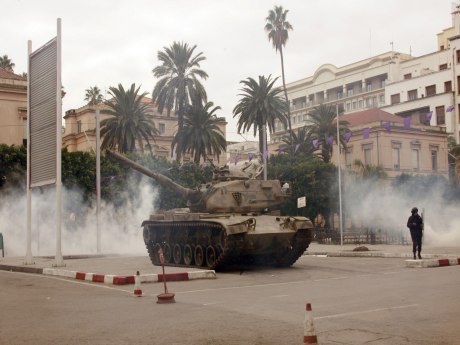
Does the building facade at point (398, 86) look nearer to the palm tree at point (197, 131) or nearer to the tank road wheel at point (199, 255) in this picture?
the palm tree at point (197, 131)

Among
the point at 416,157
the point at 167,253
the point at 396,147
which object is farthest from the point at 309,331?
the point at 416,157

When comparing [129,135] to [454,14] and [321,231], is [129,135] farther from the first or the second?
[454,14]

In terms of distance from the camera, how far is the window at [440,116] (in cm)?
6011

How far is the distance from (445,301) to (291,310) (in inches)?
98.1

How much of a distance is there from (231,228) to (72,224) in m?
21.1

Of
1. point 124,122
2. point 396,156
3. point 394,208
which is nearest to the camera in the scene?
point 394,208

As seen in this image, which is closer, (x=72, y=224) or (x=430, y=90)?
(x=72, y=224)

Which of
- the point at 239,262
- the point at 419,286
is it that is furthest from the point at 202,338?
the point at 239,262

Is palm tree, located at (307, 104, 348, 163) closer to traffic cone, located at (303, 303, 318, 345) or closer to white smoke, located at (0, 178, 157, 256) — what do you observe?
white smoke, located at (0, 178, 157, 256)

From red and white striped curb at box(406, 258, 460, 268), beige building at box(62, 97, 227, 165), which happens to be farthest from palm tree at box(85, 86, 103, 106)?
red and white striped curb at box(406, 258, 460, 268)

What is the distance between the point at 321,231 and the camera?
124 ft

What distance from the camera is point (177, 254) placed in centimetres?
1964

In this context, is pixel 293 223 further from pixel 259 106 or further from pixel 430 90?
pixel 430 90

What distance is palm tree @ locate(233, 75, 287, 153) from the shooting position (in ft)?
162
